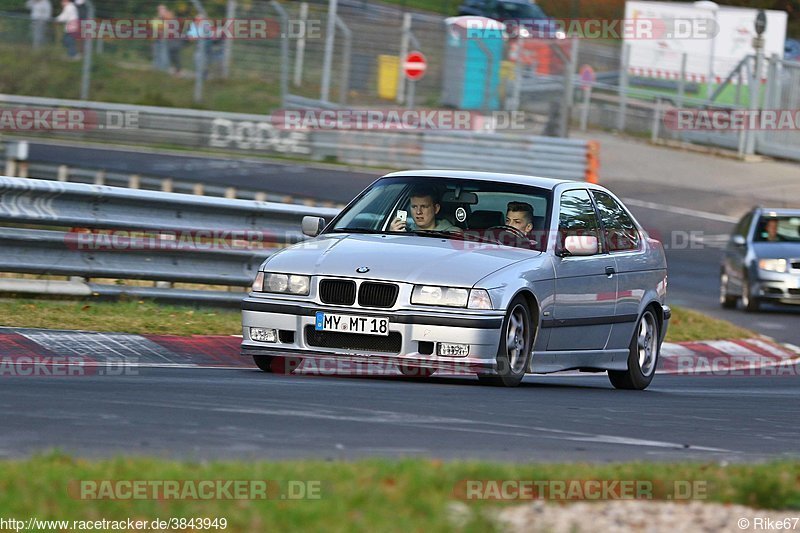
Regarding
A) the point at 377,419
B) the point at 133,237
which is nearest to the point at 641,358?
the point at 133,237

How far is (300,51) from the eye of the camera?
113 feet

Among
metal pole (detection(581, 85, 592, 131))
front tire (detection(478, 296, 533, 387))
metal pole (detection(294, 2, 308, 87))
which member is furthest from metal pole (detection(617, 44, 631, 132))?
front tire (detection(478, 296, 533, 387))

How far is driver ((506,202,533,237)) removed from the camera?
34.1 ft

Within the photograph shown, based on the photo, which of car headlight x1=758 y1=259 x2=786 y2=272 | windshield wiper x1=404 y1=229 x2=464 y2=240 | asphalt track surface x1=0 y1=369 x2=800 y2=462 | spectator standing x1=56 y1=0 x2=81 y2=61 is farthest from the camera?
spectator standing x1=56 y1=0 x2=81 y2=61

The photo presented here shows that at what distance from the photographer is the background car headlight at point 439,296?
30.6 feet

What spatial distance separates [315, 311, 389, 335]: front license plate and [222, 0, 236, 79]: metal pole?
978 inches

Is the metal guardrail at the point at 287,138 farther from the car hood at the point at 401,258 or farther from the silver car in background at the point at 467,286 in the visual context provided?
the car hood at the point at 401,258

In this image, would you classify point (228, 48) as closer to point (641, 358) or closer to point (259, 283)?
point (641, 358)

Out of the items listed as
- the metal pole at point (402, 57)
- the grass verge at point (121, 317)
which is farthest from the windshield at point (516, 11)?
the grass verge at point (121, 317)

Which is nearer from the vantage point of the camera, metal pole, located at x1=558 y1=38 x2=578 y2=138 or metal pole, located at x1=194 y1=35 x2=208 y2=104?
metal pole, located at x1=558 y1=38 x2=578 y2=138

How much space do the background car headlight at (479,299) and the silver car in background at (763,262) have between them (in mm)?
12457

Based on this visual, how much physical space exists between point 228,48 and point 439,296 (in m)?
25.2

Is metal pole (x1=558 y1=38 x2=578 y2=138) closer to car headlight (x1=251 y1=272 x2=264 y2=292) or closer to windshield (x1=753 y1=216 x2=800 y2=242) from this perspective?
windshield (x1=753 y1=216 x2=800 y2=242)

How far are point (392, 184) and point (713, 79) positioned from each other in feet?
96.6
